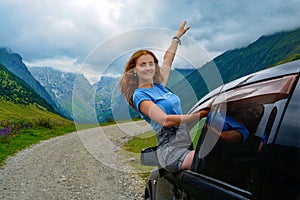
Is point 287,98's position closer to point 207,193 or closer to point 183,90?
point 207,193

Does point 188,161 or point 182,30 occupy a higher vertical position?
point 182,30

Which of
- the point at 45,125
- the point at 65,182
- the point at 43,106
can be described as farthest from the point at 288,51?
the point at 65,182

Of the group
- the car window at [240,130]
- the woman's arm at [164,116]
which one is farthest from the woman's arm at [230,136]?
the woman's arm at [164,116]

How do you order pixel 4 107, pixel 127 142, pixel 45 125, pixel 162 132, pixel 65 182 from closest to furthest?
pixel 162 132, pixel 127 142, pixel 65 182, pixel 45 125, pixel 4 107

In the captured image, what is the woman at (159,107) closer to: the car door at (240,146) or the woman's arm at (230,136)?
the car door at (240,146)

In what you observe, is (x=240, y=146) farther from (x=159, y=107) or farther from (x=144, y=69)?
(x=144, y=69)

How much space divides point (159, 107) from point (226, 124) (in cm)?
72

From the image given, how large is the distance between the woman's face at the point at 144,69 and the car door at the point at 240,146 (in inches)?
29.5

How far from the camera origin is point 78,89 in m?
3.06

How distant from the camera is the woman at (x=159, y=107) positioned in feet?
9.07

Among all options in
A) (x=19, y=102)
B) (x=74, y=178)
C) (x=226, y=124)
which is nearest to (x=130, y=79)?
(x=226, y=124)

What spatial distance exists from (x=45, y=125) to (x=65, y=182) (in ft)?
70.6

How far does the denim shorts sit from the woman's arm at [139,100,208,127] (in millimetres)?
171

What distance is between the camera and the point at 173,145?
9.52 feet
